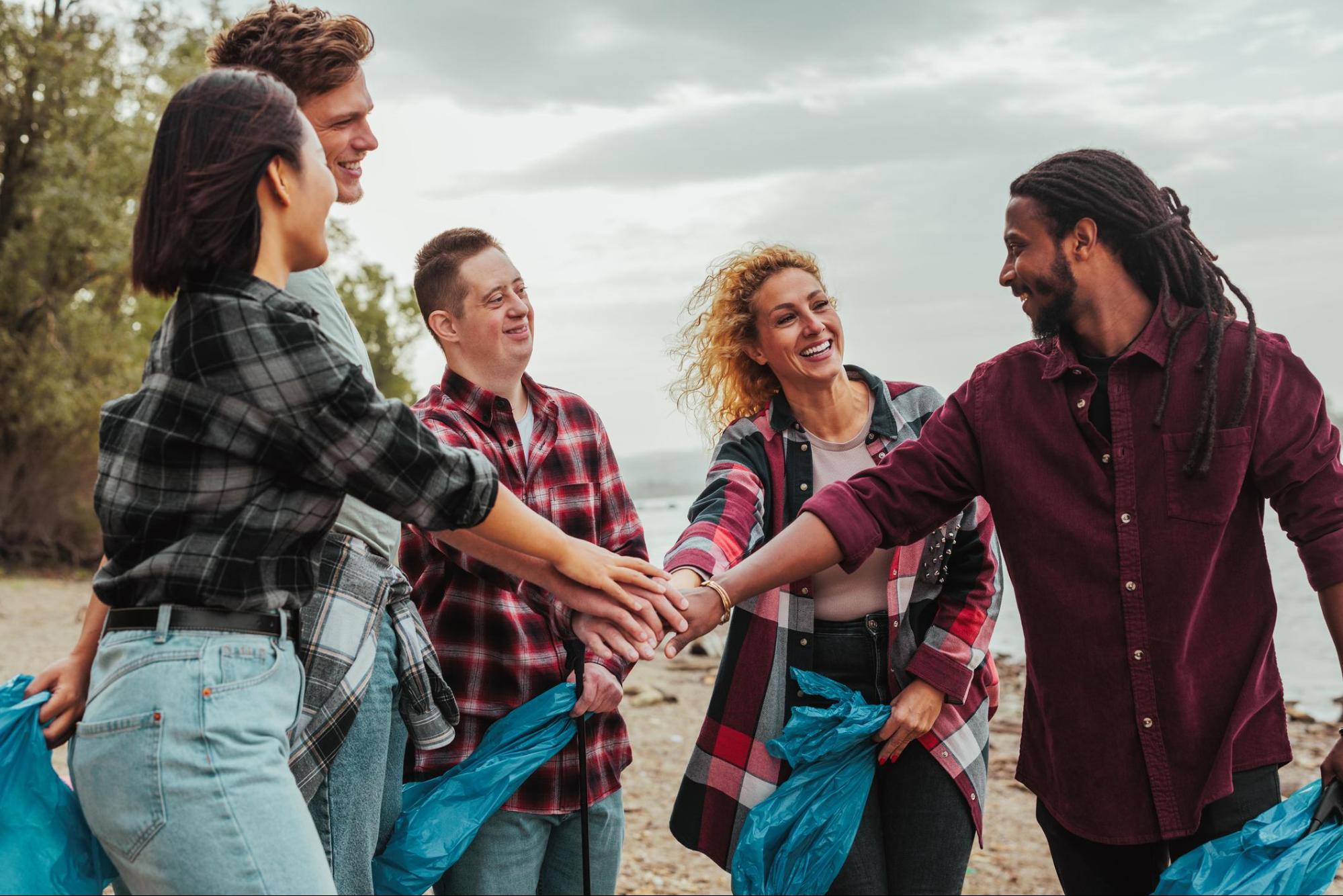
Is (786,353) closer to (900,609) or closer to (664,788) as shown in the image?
(900,609)

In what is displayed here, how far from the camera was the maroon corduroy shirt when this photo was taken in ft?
7.66

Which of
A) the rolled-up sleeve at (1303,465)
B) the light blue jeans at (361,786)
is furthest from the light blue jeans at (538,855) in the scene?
the rolled-up sleeve at (1303,465)

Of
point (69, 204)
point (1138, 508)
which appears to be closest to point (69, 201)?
point (69, 204)

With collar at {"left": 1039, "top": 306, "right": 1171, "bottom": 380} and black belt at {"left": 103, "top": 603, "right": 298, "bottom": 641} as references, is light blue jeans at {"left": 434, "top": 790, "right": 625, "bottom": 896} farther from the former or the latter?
collar at {"left": 1039, "top": 306, "right": 1171, "bottom": 380}

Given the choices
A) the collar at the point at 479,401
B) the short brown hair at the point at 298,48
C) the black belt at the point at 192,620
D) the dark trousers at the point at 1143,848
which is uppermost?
the short brown hair at the point at 298,48

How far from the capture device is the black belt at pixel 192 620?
179cm

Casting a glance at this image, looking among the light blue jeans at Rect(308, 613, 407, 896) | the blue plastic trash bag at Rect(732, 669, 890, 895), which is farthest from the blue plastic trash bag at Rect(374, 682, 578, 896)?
the blue plastic trash bag at Rect(732, 669, 890, 895)

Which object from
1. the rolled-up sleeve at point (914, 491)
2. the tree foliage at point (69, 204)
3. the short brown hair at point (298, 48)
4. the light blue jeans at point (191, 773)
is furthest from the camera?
the tree foliage at point (69, 204)

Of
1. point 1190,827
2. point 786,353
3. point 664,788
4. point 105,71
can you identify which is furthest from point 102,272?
point 1190,827

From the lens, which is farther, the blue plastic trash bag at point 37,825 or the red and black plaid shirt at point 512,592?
the red and black plaid shirt at point 512,592

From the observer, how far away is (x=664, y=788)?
7289mm

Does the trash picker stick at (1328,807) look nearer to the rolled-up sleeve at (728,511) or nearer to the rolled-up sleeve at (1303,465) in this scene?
Answer: the rolled-up sleeve at (1303,465)

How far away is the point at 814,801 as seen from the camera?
2.86 meters

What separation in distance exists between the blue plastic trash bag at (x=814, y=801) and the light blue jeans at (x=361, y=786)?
36.5 inches
